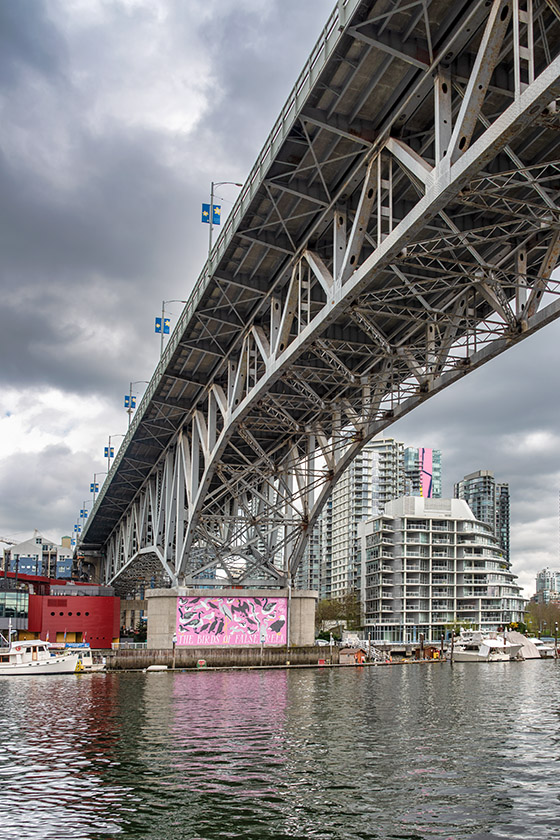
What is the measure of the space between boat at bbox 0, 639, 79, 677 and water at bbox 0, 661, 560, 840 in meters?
22.4

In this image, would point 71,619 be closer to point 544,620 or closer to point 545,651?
point 545,651

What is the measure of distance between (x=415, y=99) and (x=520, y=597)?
10097 cm

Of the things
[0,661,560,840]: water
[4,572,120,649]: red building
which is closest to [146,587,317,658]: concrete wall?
[0,661,560,840]: water

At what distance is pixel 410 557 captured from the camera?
11006 centimetres

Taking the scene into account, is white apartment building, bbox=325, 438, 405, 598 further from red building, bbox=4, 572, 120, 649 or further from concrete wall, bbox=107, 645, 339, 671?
concrete wall, bbox=107, 645, 339, 671

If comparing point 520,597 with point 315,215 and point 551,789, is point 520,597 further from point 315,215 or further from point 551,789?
point 551,789

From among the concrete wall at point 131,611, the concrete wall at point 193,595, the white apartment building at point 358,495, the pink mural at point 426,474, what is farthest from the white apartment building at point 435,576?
the concrete wall at point 193,595

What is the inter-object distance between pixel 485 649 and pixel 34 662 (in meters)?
41.7

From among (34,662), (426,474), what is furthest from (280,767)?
(426,474)

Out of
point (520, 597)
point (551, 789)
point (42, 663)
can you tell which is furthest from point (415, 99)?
point (520, 597)

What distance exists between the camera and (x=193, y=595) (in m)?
57.4

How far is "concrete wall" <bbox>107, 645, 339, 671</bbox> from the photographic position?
57.7 metres

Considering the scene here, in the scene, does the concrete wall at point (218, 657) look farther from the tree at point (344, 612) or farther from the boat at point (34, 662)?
the tree at point (344, 612)

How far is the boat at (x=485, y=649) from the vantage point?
255ft
